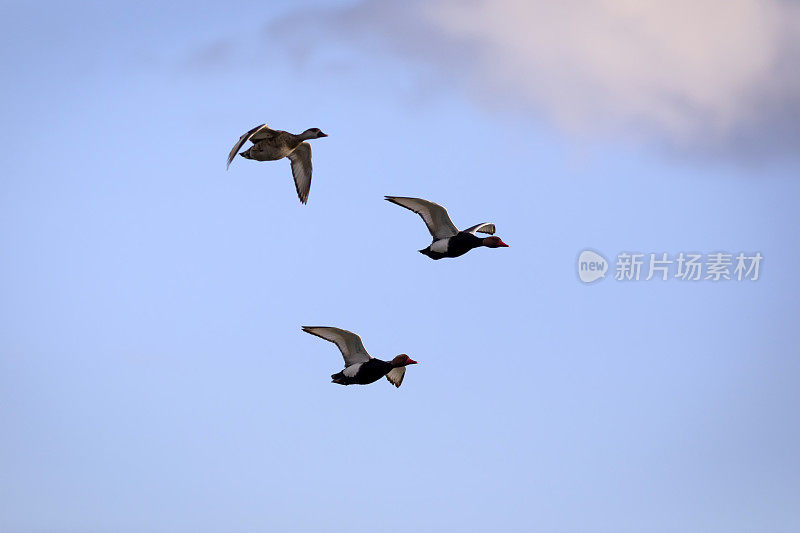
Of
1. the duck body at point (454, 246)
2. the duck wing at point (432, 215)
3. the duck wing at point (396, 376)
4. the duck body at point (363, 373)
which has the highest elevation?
the duck wing at point (432, 215)

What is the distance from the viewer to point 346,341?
26.1 m

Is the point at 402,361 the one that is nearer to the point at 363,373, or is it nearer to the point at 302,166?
the point at 363,373

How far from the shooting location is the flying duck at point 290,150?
3080cm

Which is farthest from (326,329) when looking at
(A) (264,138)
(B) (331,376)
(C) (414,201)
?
(A) (264,138)

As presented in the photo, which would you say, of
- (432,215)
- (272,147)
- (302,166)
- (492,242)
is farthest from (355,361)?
(302,166)

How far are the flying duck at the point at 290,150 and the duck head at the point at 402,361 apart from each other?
7.82 metres

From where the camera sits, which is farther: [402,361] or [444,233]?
[444,233]

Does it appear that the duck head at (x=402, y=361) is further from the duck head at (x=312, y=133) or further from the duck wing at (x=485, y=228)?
the duck head at (x=312, y=133)

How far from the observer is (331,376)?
85.8 ft

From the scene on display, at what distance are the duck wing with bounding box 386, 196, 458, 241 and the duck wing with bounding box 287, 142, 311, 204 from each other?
18.6 ft

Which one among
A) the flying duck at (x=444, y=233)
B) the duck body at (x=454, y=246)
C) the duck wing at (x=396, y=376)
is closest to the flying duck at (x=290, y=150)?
the flying duck at (x=444, y=233)

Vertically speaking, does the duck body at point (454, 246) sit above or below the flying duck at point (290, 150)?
below

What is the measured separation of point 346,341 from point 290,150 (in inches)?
328

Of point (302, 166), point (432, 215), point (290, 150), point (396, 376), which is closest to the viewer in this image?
point (396, 376)
